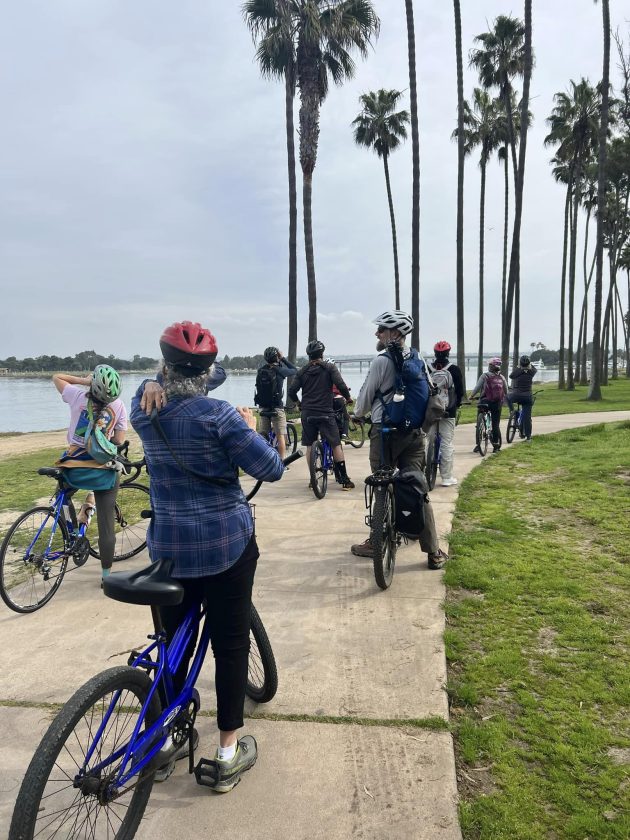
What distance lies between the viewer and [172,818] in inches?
82.2

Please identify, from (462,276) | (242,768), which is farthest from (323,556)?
(462,276)

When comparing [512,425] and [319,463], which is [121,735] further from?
[512,425]

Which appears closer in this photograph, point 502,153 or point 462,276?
point 462,276

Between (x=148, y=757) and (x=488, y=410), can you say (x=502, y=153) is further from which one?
(x=148, y=757)

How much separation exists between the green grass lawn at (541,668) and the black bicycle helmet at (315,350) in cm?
265

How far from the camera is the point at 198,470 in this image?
2.06 metres

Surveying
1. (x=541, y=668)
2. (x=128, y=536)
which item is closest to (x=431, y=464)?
(x=128, y=536)

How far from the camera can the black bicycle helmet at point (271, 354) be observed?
331 inches

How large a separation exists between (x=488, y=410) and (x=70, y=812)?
9400 millimetres

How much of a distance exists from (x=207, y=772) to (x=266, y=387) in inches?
263

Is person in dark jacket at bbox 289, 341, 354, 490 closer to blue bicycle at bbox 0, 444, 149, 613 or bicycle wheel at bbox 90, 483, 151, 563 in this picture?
bicycle wheel at bbox 90, 483, 151, 563

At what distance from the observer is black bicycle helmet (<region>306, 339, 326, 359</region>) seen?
700 centimetres

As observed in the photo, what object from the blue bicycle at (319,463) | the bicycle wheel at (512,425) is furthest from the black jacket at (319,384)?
the bicycle wheel at (512,425)

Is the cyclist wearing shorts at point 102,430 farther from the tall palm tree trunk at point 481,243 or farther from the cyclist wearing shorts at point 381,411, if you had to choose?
the tall palm tree trunk at point 481,243
